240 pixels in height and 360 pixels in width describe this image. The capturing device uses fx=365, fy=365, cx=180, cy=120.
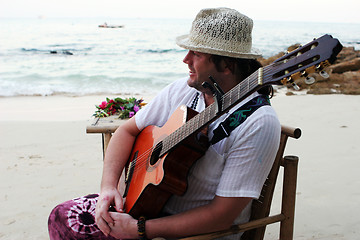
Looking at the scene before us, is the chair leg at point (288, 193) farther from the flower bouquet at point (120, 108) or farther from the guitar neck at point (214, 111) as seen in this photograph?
the flower bouquet at point (120, 108)

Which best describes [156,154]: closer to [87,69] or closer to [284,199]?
[284,199]

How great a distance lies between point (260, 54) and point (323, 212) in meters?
2.16

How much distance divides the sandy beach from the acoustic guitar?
1655mm

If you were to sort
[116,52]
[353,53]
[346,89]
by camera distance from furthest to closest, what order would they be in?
[116,52], [353,53], [346,89]

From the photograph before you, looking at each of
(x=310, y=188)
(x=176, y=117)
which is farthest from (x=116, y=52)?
(x=176, y=117)

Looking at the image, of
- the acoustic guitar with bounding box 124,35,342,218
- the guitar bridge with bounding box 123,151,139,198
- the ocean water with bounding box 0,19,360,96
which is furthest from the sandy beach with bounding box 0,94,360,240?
the ocean water with bounding box 0,19,360,96

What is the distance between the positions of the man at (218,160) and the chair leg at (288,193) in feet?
0.67

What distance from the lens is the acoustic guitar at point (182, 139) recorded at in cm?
107

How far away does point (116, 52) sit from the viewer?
24.6 m

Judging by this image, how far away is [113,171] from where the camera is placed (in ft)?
6.37

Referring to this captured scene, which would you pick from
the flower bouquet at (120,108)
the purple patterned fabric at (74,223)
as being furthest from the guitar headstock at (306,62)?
the flower bouquet at (120,108)

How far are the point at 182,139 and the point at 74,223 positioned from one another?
2.52 ft

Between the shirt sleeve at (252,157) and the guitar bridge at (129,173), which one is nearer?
the shirt sleeve at (252,157)

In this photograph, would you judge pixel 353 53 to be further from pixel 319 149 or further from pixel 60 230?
pixel 60 230
